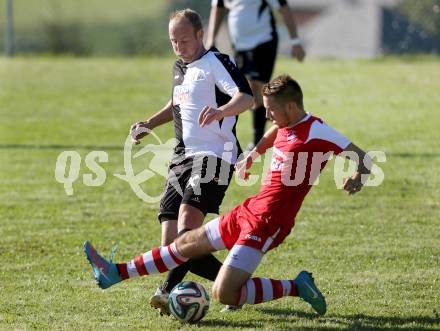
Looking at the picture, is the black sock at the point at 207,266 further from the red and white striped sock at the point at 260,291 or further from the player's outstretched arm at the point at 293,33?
the player's outstretched arm at the point at 293,33

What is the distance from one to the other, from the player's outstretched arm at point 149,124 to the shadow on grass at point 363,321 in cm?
135

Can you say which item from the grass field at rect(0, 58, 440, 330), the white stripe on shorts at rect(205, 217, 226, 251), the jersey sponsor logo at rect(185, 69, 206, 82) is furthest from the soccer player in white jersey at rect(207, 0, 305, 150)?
the white stripe on shorts at rect(205, 217, 226, 251)

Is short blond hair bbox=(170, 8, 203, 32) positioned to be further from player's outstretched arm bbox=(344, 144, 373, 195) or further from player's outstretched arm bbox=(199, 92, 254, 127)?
player's outstretched arm bbox=(344, 144, 373, 195)

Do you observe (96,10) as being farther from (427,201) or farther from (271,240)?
(271,240)

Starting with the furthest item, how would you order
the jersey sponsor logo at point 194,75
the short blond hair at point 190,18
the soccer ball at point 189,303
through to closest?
the jersey sponsor logo at point 194,75 → the short blond hair at point 190,18 → the soccer ball at point 189,303

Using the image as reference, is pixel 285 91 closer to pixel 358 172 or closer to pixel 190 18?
pixel 358 172

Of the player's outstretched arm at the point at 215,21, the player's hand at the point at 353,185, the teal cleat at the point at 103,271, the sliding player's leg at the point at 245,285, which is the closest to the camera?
the player's hand at the point at 353,185

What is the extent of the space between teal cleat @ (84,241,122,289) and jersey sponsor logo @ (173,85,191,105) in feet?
3.59

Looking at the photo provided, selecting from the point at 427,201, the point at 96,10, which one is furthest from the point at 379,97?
the point at 96,10

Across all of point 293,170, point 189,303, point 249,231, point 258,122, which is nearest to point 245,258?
point 249,231

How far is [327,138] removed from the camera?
5582mm

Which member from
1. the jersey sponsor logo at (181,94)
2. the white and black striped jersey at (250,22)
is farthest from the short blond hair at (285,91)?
the white and black striped jersey at (250,22)

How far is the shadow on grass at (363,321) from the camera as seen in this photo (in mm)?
5543

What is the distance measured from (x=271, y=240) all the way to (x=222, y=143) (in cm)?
82
